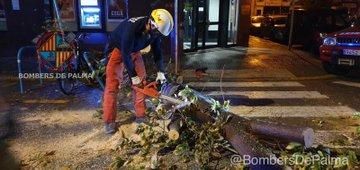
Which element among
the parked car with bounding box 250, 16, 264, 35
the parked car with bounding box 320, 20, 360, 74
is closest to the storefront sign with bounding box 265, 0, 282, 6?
the parked car with bounding box 250, 16, 264, 35

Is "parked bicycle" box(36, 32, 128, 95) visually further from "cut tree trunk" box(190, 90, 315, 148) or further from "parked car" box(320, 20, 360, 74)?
"parked car" box(320, 20, 360, 74)

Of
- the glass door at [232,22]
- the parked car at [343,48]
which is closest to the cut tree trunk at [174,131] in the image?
the parked car at [343,48]

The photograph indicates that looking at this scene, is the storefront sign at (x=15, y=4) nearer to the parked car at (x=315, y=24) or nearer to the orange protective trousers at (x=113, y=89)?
the orange protective trousers at (x=113, y=89)

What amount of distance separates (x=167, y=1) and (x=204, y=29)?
7.24 feet

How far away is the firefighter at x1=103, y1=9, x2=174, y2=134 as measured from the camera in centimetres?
→ 562

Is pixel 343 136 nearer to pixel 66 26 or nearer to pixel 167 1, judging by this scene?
pixel 167 1

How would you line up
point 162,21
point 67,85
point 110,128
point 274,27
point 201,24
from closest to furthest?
point 162,21, point 110,128, point 67,85, point 201,24, point 274,27

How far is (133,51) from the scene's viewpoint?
6062 millimetres

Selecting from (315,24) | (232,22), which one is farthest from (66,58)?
(315,24)

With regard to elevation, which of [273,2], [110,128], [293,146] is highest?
[273,2]

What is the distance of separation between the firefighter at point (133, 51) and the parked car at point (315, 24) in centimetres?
898

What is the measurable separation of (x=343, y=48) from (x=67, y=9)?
8551mm

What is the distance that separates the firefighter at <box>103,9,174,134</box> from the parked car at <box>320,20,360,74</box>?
548cm

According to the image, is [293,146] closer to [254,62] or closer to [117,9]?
[254,62]
